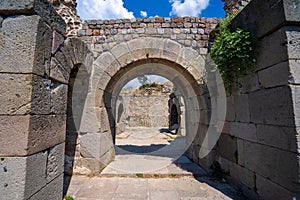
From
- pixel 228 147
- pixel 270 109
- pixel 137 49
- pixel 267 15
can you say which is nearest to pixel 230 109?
pixel 228 147

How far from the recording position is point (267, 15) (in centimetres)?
202

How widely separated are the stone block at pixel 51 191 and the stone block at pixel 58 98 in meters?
0.80

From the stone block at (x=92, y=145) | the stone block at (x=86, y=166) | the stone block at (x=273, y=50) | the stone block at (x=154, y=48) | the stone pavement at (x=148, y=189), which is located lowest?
the stone pavement at (x=148, y=189)

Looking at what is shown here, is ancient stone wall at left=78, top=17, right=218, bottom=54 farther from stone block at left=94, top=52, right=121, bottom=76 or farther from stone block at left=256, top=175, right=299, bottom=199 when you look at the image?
stone block at left=256, top=175, right=299, bottom=199

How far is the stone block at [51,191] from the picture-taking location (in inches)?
64.6

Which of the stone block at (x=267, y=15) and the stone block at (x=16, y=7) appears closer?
the stone block at (x=16, y=7)

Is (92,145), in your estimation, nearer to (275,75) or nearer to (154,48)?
(154,48)

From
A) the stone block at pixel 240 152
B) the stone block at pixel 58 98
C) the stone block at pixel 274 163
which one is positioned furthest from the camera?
the stone block at pixel 240 152

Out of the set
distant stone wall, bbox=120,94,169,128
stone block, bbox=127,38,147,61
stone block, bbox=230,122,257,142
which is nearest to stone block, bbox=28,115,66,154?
stone block, bbox=127,38,147,61

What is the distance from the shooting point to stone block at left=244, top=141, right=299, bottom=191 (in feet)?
5.57

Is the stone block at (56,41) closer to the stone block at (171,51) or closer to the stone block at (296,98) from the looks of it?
the stone block at (171,51)

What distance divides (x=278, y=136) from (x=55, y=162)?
8.55 ft

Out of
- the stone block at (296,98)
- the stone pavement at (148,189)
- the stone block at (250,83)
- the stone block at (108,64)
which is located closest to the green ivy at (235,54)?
the stone block at (250,83)

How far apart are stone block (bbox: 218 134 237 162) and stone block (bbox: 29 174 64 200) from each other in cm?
266
